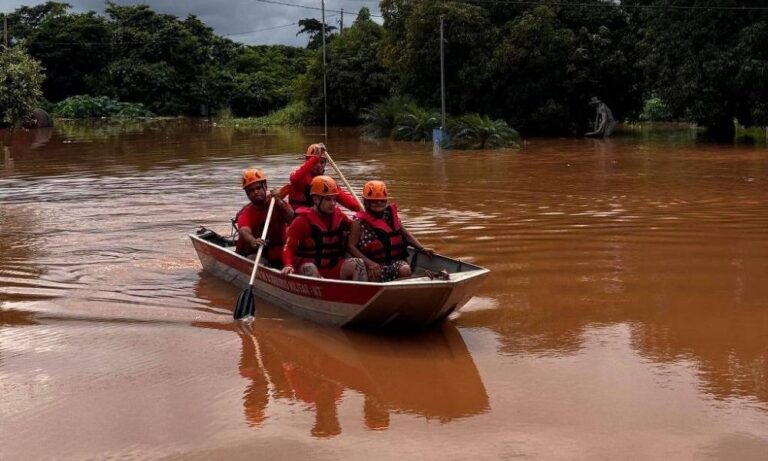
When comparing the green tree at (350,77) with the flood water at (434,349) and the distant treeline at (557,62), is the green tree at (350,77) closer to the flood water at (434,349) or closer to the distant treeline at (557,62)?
the distant treeline at (557,62)

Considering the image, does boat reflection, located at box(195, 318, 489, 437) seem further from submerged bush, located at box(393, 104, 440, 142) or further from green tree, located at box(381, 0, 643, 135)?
green tree, located at box(381, 0, 643, 135)

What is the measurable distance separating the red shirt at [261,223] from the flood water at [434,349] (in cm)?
61

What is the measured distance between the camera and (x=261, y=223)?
8.87 metres

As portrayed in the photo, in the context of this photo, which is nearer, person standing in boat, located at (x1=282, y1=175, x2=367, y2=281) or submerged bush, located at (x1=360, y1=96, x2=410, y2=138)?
person standing in boat, located at (x1=282, y1=175, x2=367, y2=281)

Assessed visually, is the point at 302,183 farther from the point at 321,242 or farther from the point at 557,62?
the point at 557,62

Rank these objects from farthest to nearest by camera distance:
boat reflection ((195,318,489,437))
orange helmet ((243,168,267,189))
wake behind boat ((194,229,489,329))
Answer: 1. orange helmet ((243,168,267,189))
2. wake behind boat ((194,229,489,329))
3. boat reflection ((195,318,489,437))

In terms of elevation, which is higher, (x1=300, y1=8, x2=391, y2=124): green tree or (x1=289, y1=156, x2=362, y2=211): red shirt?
(x1=300, y1=8, x2=391, y2=124): green tree

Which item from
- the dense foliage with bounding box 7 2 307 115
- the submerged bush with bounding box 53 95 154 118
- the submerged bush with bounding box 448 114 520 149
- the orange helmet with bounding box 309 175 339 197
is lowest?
the orange helmet with bounding box 309 175 339 197

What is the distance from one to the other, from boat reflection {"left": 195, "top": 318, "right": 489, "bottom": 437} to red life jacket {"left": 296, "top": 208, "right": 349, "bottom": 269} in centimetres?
56

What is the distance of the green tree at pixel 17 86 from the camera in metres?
40.4

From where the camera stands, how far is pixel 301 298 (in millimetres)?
7395

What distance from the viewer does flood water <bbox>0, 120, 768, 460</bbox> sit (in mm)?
5102

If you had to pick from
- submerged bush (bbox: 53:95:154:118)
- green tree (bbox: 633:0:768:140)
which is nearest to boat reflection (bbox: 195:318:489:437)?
green tree (bbox: 633:0:768:140)

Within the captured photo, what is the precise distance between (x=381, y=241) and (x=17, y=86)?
124 ft
